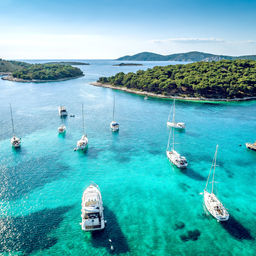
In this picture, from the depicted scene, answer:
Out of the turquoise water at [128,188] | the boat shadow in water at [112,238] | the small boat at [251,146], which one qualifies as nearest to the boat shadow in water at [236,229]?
the turquoise water at [128,188]

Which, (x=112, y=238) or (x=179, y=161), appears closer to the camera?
(x=112, y=238)

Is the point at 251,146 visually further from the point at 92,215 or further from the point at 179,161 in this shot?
the point at 92,215

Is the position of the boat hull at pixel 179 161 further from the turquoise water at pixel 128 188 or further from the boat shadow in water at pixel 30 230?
the boat shadow in water at pixel 30 230

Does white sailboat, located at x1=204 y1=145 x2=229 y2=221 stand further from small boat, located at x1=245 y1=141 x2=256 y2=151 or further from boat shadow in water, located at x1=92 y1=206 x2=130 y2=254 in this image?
small boat, located at x1=245 y1=141 x2=256 y2=151

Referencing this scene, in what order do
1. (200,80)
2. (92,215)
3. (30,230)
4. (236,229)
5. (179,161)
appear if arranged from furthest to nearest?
(200,80), (179,161), (236,229), (30,230), (92,215)

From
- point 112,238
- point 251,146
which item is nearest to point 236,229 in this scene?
point 112,238

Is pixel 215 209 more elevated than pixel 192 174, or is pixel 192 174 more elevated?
pixel 215 209

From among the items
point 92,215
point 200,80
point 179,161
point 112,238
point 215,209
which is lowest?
point 112,238

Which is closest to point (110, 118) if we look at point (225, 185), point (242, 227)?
point (225, 185)
